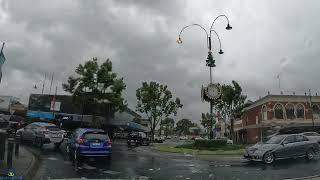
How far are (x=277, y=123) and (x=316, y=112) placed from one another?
7.62 metres

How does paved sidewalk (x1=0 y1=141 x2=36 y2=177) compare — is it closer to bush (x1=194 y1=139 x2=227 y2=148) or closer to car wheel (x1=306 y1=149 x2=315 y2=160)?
car wheel (x1=306 y1=149 x2=315 y2=160)

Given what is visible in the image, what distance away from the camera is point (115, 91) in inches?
2141

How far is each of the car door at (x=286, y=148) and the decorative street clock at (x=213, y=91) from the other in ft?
45.2

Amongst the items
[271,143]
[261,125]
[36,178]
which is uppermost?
[261,125]

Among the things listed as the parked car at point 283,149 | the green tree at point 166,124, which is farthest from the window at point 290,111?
the parked car at point 283,149

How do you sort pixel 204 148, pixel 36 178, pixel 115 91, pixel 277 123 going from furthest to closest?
1. pixel 277 123
2. pixel 115 91
3. pixel 204 148
4. pixel 36 178

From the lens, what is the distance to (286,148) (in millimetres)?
20125

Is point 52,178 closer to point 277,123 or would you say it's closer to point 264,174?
point 264,174

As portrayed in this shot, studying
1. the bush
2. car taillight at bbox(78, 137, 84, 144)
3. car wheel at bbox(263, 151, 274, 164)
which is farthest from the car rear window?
the bush

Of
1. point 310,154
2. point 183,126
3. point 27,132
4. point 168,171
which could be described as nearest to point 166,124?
point 183,126

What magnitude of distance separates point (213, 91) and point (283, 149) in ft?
47.8

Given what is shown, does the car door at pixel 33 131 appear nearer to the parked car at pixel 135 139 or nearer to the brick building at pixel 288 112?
the parked car at pixel 135 139

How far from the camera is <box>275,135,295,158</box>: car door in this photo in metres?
19.9

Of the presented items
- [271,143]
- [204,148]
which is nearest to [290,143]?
[271,143]
